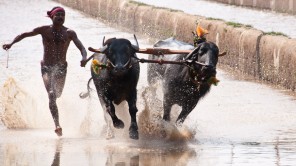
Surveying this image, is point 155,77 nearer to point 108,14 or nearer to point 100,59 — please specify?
point 100,59

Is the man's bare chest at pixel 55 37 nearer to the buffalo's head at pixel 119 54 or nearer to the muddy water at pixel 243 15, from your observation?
the buffalo's head at pixel 119 54

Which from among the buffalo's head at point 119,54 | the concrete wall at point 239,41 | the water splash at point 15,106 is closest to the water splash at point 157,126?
the buffalo's head at point 119,54

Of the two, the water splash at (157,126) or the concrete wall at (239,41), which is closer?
the water splash at (157,126)

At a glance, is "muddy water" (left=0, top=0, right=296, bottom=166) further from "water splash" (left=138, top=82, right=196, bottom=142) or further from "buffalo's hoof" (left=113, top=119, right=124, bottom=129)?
"buffalo's hoof" (left=113, top=119, right=124, bottom=129)

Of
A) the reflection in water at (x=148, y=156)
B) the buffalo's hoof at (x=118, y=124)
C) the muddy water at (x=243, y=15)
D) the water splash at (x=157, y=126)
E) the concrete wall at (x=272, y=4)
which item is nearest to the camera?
the reflection in water at (x=148, y=156)

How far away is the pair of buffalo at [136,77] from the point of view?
12.9 meters

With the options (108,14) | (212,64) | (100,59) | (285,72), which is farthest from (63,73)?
(108,14)

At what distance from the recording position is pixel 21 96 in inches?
629

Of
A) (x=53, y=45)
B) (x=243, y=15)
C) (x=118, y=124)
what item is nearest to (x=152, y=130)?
(x=118, y=124)

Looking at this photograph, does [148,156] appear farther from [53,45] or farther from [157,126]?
[53,45]

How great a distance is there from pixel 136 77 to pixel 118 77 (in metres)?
0.32

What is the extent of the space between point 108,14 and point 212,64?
2372 centimetres

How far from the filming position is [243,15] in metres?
34.1

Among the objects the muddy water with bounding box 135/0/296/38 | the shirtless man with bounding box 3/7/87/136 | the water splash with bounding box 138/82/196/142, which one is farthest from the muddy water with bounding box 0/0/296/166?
the muddy water with bounding box 135/0/296/38
